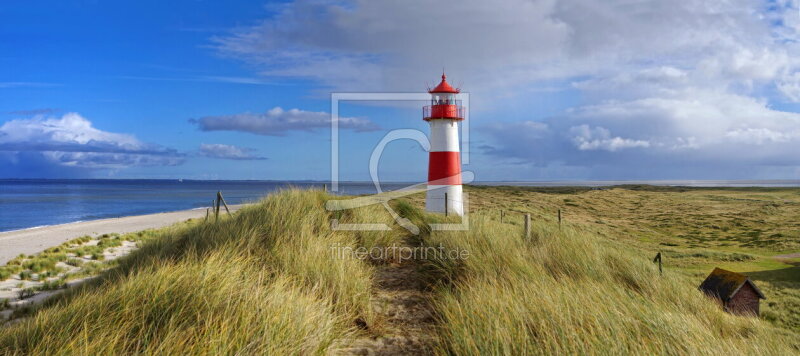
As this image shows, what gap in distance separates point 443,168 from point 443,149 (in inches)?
28.6

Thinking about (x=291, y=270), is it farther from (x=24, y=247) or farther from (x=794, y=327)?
(x=24, y=247)

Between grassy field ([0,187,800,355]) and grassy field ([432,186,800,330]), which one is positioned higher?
grassy field ([0,187,800,355])

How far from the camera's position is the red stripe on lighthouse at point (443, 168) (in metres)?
16.1

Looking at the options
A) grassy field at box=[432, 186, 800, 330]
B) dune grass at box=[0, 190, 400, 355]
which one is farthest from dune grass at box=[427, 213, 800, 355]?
grassy field at box=[432, 186, 800, 330]

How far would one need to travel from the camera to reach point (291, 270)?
5.33 meters

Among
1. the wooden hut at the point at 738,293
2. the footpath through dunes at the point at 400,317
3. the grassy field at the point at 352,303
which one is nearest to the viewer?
the grassy field at the point at 352,303

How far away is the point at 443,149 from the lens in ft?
52.9

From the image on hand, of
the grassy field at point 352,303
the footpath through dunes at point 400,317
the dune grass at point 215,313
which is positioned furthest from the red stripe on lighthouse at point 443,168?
the dune grass at point 215,313

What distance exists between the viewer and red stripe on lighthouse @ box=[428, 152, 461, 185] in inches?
634

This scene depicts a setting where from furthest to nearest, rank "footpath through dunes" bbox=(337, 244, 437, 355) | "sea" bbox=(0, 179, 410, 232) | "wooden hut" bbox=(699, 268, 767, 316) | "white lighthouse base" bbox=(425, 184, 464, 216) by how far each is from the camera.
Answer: "sea" bbox=(0, 179, 410, 232) → "white lighthouse base" bbox=(425, 184, 464, 216) → "wooden hut" bbox=(699, 268, 767, 316) → "footpath through dunes" bbox=(337, 244, 437, 355)

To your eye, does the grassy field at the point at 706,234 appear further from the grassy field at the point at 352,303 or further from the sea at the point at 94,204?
the sea at the point at 94,204

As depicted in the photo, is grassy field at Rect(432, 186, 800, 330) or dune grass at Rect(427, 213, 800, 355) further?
grassy field at Rect(432, 186, 800, 330)

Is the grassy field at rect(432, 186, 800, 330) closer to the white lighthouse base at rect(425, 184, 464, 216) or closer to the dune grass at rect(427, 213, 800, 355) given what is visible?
the white lighthouse base at rect(425, 184, 464, 216)

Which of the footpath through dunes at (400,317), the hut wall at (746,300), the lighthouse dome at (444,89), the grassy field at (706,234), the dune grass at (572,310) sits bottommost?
the grassy field at (706,234)
